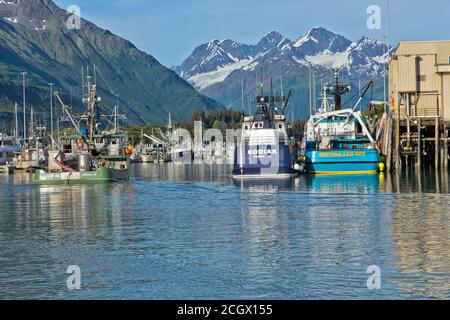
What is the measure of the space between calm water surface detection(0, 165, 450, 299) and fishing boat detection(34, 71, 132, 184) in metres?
19.7

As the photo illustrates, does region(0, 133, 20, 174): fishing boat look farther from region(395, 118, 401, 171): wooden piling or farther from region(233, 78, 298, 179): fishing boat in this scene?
region(233, 78, 298, 179): fishing boat

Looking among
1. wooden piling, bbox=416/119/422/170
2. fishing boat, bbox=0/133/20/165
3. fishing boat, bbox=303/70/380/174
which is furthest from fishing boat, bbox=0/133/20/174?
wooden piling, bbox=416/119/422/170

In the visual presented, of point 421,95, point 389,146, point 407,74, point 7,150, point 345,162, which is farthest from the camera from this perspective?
point 7,150

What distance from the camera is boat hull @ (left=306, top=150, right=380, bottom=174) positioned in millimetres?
83750

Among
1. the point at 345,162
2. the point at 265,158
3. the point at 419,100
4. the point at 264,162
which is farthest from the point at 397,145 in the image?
the point at 264,162

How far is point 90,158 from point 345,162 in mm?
24245

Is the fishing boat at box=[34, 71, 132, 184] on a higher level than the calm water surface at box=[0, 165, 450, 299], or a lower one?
higher

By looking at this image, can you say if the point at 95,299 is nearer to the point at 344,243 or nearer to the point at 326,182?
Answer: the point at 344,243

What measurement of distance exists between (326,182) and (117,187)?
17693 millimetres

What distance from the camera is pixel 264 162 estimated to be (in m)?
81.6

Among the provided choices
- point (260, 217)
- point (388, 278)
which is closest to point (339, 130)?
point (260, 217)

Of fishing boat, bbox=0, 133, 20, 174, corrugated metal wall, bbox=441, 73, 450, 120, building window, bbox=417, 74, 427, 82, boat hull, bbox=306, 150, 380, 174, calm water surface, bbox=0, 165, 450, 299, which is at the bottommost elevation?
calm water surface, bbox=0, 165, 450, 299

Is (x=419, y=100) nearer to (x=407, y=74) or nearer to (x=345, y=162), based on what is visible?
(x=407, y=74)

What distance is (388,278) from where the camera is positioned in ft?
87.6
